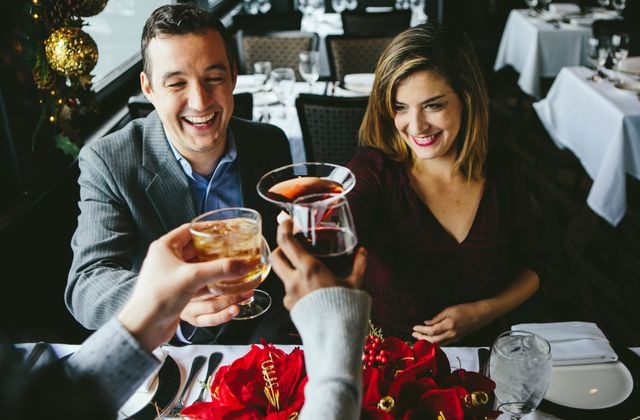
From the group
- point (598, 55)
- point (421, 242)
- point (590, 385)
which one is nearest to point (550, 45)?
point (598, 55)

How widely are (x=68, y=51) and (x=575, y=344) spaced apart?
190 centimetres

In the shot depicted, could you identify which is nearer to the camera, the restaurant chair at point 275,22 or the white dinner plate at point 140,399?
the white dinner plate at point 140,399

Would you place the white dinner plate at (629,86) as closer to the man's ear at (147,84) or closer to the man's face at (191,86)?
the man's face at (191,86)

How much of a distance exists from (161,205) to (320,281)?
1.15 meters

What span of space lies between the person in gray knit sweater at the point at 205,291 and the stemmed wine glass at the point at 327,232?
0.10ft

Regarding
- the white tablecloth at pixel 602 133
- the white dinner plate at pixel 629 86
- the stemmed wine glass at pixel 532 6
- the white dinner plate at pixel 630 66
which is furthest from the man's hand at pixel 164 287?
the stemmed wine glass at pixel 532 6

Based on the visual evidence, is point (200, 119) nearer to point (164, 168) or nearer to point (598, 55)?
point (164, 168)

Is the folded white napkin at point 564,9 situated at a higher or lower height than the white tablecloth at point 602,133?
higher

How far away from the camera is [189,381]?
136cm

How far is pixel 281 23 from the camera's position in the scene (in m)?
5.24

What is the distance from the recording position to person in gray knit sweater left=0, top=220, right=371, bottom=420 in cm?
75

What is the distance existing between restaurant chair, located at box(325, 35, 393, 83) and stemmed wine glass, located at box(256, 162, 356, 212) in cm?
322

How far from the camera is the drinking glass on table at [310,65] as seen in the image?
12.1ft

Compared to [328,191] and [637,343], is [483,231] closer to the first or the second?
[328,191]
